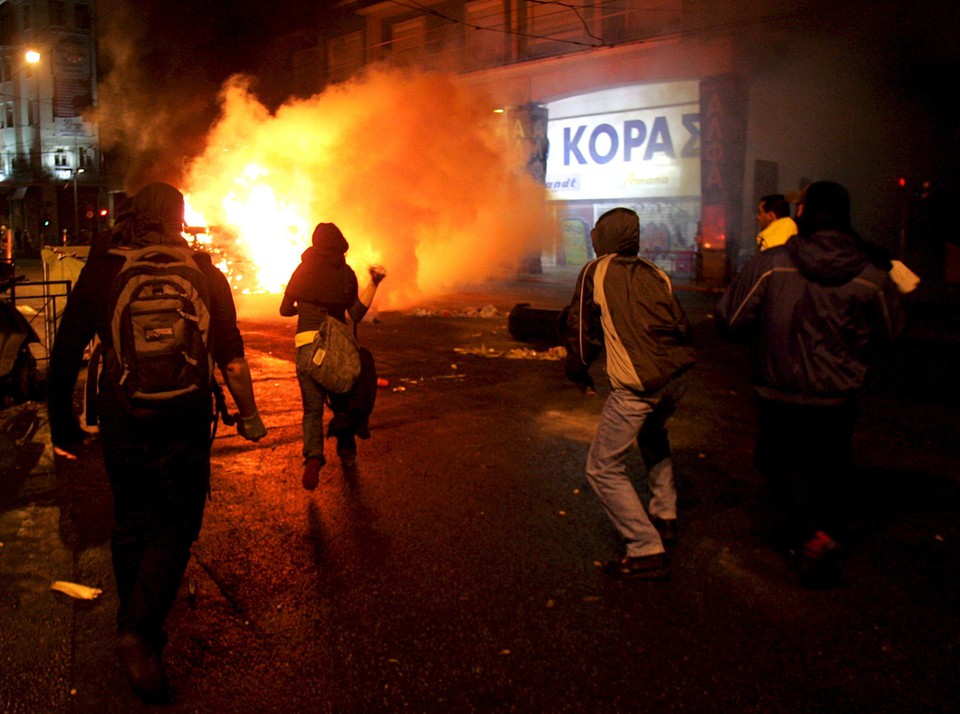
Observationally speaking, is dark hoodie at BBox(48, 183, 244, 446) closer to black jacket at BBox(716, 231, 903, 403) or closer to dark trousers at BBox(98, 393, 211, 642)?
dark trousers at BBox(98, 393, 211, 642)

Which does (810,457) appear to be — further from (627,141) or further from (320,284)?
(627,141)

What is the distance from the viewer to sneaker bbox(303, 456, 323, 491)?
5035 mm

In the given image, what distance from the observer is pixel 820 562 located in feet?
12.2

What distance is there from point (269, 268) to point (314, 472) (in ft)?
46.8

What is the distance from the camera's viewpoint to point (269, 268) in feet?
60.7

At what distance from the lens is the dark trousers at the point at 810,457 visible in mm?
3748

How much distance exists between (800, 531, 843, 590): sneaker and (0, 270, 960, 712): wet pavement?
0.30 ft

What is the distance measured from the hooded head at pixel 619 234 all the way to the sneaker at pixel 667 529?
1.48 metres

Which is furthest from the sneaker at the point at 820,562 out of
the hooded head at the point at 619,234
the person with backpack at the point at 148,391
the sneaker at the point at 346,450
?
the sneaker at the point at 346,450

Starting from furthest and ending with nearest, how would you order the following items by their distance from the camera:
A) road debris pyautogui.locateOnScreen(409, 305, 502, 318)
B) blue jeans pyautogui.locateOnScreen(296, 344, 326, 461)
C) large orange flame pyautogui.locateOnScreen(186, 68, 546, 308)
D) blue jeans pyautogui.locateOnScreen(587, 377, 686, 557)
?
large orange flame pyautogui.locateOnScreen(186, 68, 546, 308) < road debris pyautogui.locateOnScreen(409, 305, 502, 318) < blue jeans pyautogui.locateOnScreen(296, 344, 326, 461) < blue jeans pyautogui.locateOnScreen(587, 377, 686, 557)

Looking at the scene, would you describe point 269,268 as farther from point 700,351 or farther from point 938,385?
point 938,385

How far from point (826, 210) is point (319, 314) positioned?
10.1 feet

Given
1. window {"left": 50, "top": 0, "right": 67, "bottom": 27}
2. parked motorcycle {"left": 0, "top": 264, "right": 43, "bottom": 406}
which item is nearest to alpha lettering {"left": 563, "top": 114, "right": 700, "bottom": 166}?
parked motorcycle {"left": 0, "top": 264, "right": 43, "bottom": 406}

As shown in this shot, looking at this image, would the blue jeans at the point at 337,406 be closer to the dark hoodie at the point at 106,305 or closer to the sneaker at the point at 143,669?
the dark hoodie at the point at 106,305
